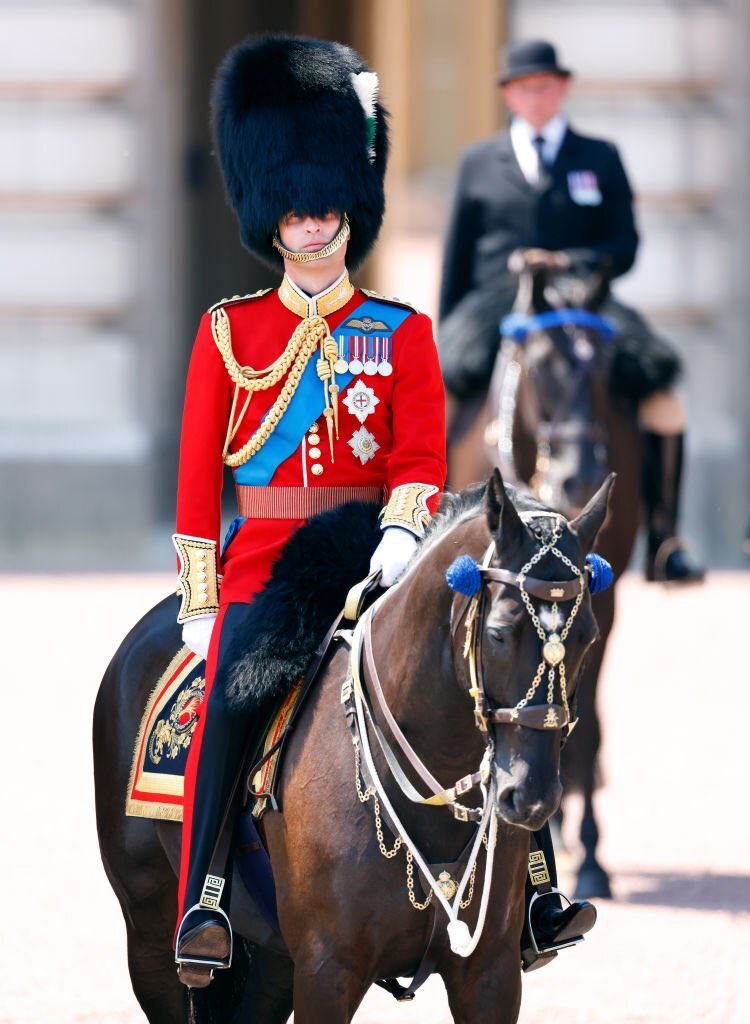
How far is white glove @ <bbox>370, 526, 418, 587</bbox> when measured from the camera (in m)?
4.06

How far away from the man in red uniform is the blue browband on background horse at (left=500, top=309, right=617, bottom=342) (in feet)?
9.44

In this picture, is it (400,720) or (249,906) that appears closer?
(400,720)

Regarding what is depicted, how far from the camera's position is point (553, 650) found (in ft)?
11.5

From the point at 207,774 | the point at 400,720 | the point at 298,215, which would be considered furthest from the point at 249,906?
the point at 298,215

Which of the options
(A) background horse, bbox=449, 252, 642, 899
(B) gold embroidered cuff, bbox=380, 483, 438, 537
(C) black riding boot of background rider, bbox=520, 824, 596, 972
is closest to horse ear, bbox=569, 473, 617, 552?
(B) gold embroidered cuff, bbox=380, 483, 438, 537

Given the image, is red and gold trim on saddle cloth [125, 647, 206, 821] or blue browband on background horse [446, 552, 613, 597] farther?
red and gold trim on saddle cloth [125, 647, 206, 821]

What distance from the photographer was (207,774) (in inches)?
163

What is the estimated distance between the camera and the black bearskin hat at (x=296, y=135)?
14.2 feet

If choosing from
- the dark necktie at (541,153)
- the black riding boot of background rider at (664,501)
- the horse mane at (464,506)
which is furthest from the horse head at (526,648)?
the dark necktie at (541,153)

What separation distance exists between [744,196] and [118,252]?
3700 millimetres

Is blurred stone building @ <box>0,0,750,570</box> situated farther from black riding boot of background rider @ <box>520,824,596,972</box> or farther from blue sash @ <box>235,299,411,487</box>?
black riding boot of background rider @ <box>520,824,596,972</box>

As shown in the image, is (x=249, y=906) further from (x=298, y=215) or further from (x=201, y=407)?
(x=298, y=215)

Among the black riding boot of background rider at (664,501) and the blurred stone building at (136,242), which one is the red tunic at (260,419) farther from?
the blurred stone building at (136,242)

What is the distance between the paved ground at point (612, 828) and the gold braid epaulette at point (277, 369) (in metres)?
1.91
